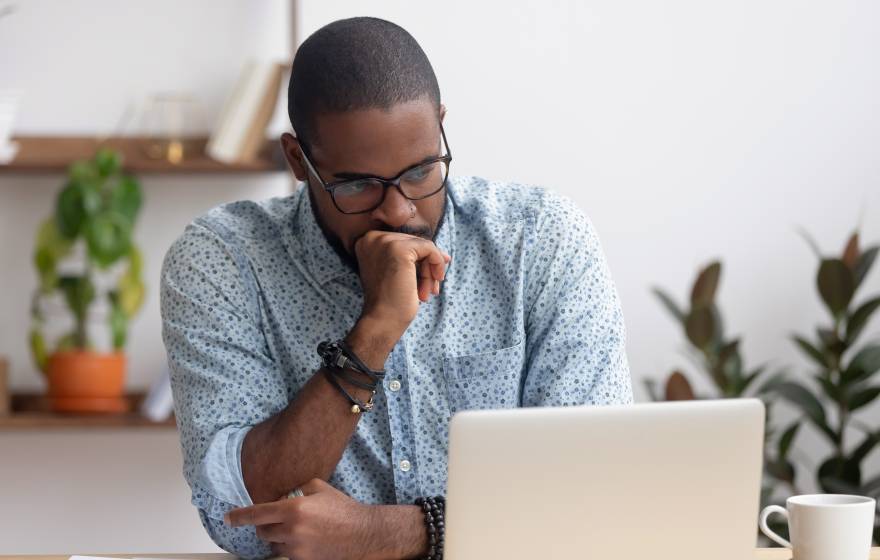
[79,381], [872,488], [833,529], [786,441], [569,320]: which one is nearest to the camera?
[833,529]

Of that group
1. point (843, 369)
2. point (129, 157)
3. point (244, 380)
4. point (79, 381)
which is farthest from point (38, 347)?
point (843, 369)

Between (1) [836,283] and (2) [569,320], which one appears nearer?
(2) [569,320]

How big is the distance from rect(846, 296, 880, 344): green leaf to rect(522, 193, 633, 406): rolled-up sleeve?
115 cm

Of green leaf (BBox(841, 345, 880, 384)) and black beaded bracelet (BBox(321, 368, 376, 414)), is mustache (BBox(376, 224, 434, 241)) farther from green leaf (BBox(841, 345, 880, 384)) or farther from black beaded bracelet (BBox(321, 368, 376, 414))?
green leaf (BBox(841, 345, 880, 384))

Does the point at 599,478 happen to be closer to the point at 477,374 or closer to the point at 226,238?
the point at 477,374

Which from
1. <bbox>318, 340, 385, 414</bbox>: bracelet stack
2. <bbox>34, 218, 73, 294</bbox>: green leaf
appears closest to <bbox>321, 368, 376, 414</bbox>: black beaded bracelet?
<bbox>318, 340, 385, 414</bbox>: bracelet stack

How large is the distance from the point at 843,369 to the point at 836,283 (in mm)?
226

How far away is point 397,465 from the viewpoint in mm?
1652

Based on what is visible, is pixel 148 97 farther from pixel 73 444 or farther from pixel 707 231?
pixel 707 231

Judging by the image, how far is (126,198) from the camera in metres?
2.88

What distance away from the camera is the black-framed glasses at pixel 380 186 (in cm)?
152

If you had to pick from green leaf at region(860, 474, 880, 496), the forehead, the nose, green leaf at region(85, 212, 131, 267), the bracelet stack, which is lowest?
green leaf at region(860, 474, 880, 496)

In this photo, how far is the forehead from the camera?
150cm

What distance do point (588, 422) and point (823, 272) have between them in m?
1.79
